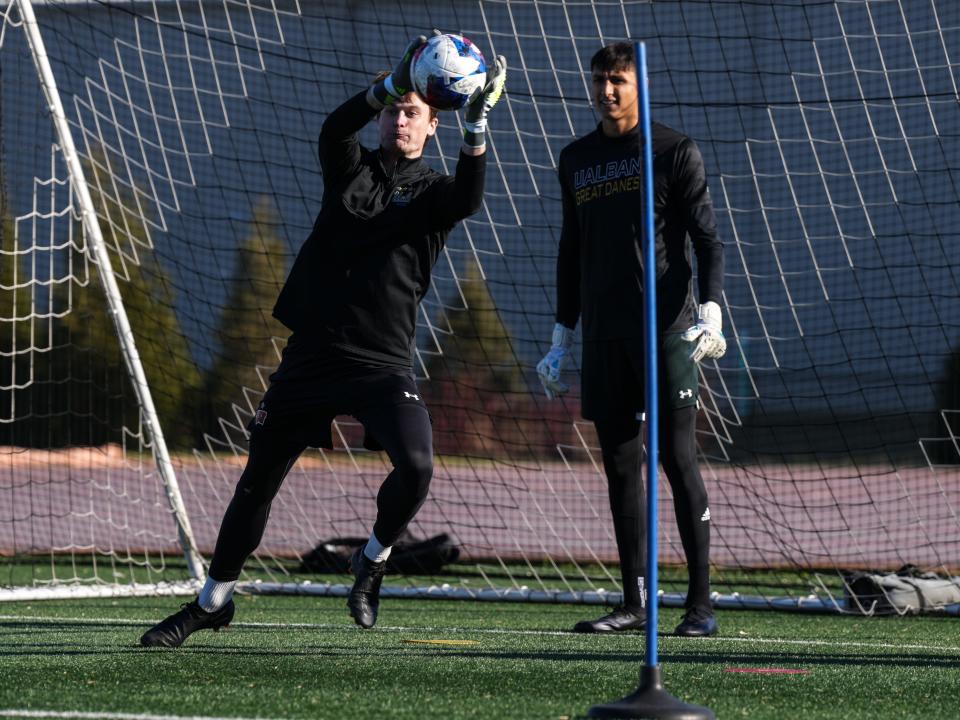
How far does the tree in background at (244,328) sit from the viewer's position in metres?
9.48

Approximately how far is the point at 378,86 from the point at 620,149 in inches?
50.9

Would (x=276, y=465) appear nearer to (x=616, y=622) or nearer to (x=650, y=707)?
(x=616, y=622)

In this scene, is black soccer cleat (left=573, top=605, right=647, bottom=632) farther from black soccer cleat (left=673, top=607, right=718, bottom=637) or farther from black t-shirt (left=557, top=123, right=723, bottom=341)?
black t-shirt (left=557, top=123, right=723, bottom=341)

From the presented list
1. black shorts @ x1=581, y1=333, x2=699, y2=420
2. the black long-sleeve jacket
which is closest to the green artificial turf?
black shorts @ x1=581, y1=333, x2=699, y2=420

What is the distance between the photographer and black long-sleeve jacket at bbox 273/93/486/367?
4.04m

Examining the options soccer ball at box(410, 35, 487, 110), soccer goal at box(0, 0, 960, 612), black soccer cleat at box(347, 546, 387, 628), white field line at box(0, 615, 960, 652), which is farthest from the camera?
soccer goal at box(0, 0, 960, 612)

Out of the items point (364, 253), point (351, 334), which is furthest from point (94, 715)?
point (364, 253)

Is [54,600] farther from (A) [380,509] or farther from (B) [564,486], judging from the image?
(B) [564,486]

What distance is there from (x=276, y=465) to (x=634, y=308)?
145 cm

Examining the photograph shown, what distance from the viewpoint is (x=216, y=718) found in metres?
2.83

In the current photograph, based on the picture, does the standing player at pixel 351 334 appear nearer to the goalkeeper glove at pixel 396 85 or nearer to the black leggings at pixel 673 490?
the goalkeeper glove at pixel 396 85

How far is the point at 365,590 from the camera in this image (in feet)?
14.2

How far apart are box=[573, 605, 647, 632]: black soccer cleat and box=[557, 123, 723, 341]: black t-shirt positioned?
952 mm

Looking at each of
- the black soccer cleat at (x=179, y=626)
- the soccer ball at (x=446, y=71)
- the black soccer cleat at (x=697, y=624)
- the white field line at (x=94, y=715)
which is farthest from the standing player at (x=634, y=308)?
the white field line at (x=94, y=715)
